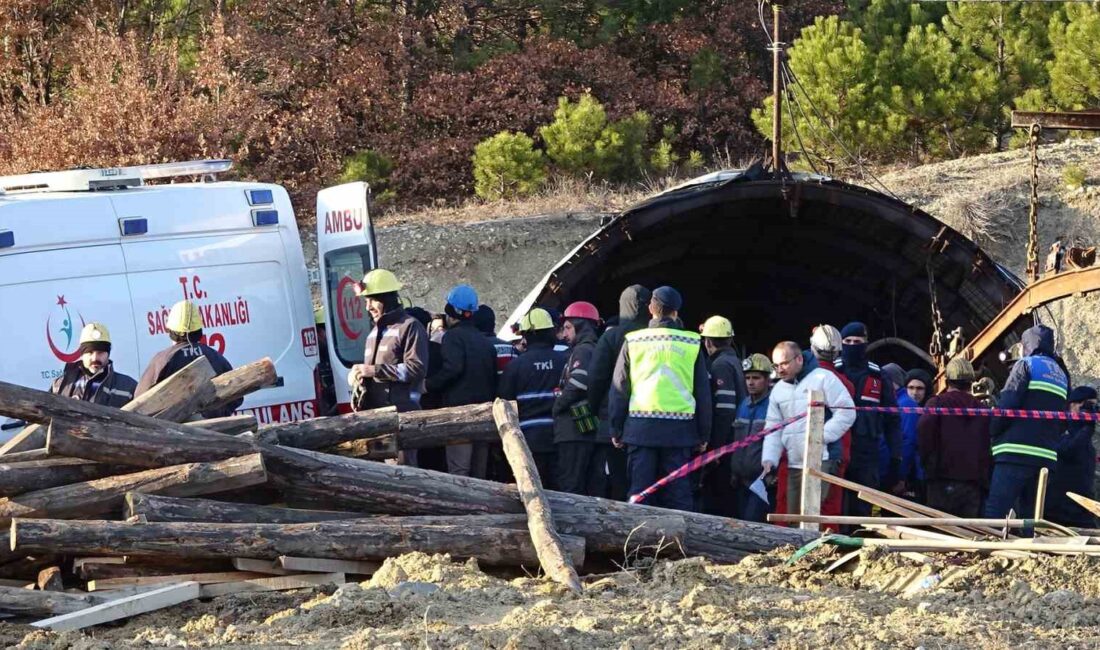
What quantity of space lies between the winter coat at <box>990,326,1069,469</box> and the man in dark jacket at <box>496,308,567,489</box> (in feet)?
10.5

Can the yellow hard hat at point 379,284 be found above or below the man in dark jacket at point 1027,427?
above

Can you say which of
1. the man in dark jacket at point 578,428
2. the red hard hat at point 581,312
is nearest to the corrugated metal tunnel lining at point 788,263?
the red hard hat at point 581,312

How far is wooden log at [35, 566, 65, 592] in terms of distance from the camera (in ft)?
26.2

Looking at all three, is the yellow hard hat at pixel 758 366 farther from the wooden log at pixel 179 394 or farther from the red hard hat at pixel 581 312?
the wooden log at pixel 179 394

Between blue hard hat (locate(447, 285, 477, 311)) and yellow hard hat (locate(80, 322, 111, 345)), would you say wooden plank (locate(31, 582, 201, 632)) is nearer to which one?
yellow hard hat (locate(80, 322, 111, 345))

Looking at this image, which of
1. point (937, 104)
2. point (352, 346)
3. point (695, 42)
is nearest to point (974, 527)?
point (352, 346)

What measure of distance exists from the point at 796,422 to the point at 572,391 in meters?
1.62

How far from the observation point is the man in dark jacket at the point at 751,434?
11.0 m

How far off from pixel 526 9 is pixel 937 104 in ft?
23.9

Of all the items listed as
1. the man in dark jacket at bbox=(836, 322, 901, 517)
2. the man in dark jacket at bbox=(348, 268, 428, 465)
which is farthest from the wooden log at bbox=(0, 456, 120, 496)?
the man in dark jacket at bbox=(836, 322, 901, 517)

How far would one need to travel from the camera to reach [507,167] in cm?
2397

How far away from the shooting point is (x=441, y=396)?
1151cm

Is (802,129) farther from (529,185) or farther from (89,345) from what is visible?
(89,345)

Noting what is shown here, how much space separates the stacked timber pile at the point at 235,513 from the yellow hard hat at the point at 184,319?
944mm
